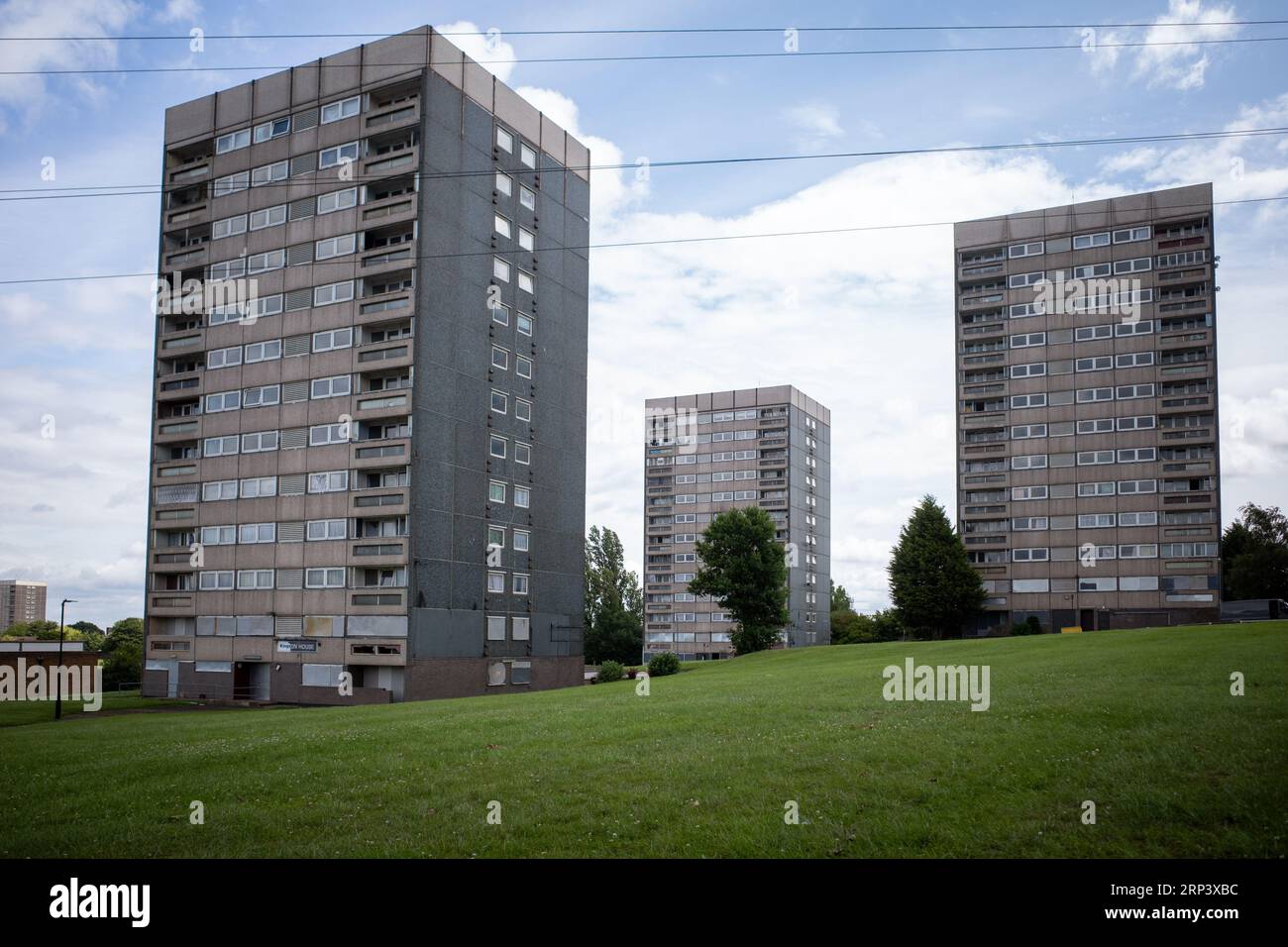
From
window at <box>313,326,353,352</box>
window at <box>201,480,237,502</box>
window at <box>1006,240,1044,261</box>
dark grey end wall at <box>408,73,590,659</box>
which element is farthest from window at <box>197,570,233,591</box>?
window at <box>1006,240,1044,261</box>

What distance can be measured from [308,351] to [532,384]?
15472 mm

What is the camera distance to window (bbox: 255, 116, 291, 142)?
220 feet

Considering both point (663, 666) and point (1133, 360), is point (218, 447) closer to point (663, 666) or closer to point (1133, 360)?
point (663, 666)

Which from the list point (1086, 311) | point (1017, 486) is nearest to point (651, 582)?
point (1017, 486)

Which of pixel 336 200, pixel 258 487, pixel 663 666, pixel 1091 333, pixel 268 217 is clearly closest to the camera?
pixel 336 200

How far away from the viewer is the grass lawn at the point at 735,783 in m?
12.5

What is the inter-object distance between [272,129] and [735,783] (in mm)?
66246

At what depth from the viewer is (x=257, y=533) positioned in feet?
212

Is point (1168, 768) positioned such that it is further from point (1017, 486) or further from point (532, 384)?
point (1017, 486)

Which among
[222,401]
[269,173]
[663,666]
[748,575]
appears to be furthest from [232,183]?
[748,575]

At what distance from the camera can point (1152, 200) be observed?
301 ft

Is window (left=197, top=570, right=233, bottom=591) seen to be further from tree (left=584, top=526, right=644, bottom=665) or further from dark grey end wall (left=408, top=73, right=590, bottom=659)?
tree (left=584, top=526, right=644, bottom=665)

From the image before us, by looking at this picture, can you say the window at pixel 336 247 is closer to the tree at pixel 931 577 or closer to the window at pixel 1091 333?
the tree at pixel 931 577

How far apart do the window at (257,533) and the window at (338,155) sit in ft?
81.3
